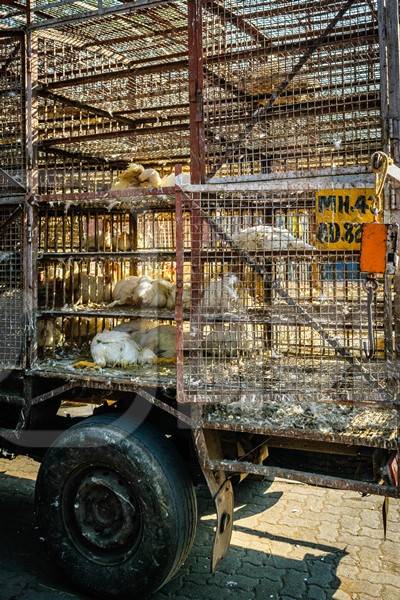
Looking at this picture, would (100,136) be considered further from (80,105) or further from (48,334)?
(48,334)

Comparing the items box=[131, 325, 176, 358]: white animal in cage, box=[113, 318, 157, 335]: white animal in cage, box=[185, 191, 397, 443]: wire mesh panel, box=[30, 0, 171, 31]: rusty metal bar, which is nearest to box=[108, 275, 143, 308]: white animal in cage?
box=[113, 318, 157, 335]: white animal in cage

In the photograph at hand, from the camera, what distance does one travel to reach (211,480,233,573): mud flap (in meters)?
3.93

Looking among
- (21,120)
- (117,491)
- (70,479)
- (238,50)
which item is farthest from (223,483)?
(21,120)

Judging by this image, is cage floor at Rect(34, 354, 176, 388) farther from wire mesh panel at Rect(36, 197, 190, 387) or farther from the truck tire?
the truck tire

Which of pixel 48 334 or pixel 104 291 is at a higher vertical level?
pixel 104 291

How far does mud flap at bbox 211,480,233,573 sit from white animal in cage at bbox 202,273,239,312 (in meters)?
1.23

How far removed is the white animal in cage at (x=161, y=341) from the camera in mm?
5098

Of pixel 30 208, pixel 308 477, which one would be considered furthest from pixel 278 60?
pixel 308 477

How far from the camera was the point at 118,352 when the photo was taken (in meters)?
4.79

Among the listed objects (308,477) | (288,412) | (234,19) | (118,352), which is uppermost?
(234,19)

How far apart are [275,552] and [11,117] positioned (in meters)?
4.26

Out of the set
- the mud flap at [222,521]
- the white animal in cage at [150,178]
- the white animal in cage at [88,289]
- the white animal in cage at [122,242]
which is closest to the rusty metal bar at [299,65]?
the white animal in cage at [150,178]

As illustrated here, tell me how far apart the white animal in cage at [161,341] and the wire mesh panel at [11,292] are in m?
1.04

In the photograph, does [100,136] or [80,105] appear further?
[100,136]
